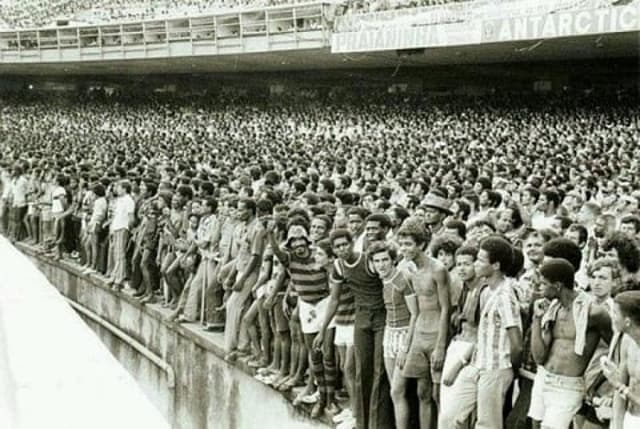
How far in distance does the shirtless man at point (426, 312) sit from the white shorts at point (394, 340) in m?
0.12

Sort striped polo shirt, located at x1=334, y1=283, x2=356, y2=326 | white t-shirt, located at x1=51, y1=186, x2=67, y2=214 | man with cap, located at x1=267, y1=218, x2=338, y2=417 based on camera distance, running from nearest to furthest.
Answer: striped polo shirt, located at x1=334, y1=283, x2=356, y2=326, man with cap, located at x1=267, y1=218, x2=338, y2=417, white t-shirt, located at x1=51, y1=186, x2=67, y2=214

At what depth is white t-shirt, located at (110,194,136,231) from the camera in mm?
10328

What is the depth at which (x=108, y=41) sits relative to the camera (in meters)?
33.8

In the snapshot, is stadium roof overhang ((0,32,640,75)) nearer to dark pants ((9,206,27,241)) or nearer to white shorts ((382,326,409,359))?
dark pants ((9,206,27,241))

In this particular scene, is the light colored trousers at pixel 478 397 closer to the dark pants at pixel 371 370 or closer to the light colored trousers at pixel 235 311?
the dark pants at pixel 371 370

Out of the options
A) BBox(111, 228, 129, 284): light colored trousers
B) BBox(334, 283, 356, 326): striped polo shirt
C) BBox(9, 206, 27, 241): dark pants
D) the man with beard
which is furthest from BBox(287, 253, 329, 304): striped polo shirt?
BBox(9, 206, 27, 241): dark pants

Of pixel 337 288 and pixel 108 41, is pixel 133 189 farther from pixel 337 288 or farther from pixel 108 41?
pixel 108 41

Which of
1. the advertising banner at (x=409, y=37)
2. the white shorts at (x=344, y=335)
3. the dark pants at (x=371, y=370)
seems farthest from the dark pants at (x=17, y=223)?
the advertising banner at (x=409, y=37)

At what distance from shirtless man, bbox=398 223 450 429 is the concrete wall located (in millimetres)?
1545

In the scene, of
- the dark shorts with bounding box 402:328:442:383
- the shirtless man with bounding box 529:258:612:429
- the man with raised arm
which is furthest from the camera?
the man with raised arm

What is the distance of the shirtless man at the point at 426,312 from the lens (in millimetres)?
4844

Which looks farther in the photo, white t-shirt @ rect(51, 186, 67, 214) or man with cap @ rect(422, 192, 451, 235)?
white t-shirt @ rect(51, 186, 67, 214)

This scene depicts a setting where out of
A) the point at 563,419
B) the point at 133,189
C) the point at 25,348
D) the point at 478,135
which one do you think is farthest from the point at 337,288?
the point at 478,135

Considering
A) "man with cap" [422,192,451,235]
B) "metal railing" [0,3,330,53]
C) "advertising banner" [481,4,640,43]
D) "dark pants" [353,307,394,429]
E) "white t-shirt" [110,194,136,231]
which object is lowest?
"dark pants" [353,307,394,429]
